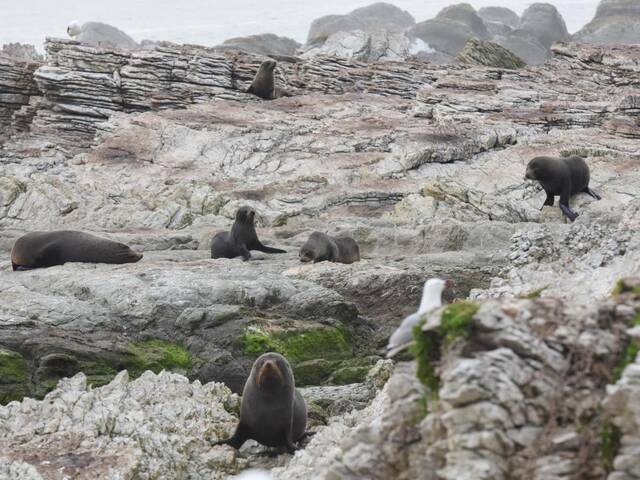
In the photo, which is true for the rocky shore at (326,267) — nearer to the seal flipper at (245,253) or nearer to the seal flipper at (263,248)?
the seal flipper at (245,253)

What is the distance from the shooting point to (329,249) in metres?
19.3

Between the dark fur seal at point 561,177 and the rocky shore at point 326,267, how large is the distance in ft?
1.76

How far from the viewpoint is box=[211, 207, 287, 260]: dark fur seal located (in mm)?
19984

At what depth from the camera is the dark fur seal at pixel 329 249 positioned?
19.0 metres

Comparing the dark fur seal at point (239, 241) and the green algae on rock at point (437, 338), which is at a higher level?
the green algae on rock at point (437, 338)

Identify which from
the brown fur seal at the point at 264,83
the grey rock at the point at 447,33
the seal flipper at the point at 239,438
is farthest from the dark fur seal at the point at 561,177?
the grey rock at the point at 447,33

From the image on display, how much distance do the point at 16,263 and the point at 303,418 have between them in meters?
9.02

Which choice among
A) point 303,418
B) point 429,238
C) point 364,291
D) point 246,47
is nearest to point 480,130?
point 429,238

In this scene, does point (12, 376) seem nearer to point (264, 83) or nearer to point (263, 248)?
point (263, 248)

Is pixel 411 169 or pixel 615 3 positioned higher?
pixel 615 3

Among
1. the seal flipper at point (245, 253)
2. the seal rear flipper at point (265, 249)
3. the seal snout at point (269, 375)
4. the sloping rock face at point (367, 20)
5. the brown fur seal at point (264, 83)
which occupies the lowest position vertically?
the seal rear flipper at point (265, 249)

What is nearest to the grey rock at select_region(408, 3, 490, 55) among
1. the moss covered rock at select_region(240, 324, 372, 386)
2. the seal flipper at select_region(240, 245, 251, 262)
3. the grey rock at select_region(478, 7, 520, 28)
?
the grey rock at select_region(478, 7, 520, 28)

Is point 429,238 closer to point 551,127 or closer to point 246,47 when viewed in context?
point 551,127

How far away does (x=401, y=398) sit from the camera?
7121 mm
